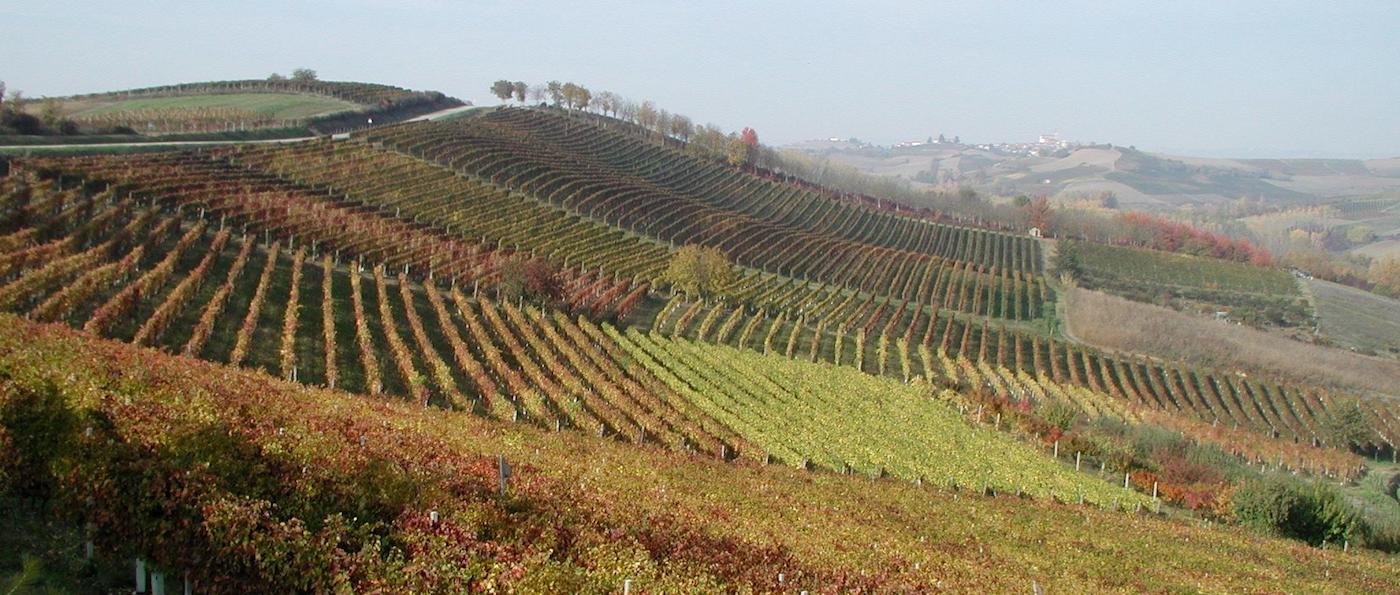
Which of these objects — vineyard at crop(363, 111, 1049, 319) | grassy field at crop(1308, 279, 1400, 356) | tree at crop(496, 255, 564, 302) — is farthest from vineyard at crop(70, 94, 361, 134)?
grassy field at crop(1308, 279, 1400, 356)

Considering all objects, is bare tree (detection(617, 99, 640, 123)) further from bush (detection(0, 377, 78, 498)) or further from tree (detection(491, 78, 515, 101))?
bush (detection(0, 377, 78, 498))

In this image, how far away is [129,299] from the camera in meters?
26.5

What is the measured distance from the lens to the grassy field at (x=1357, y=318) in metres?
79.4

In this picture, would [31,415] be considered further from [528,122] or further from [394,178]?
[528,122]

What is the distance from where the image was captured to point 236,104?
90.4 meters

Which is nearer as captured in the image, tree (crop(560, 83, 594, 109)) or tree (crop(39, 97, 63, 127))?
tree (crop(39, 97, 63, 127))

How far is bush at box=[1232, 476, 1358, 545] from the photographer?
26.0 m

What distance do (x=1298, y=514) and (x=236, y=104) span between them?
94.0 metres

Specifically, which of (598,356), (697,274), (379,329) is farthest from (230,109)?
(598,356)

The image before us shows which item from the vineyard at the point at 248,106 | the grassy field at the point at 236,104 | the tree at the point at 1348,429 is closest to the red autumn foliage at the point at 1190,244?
the tree at the point at 1348,429

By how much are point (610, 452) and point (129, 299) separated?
15.6m

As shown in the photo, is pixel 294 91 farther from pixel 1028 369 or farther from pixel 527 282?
pixel 1028 369

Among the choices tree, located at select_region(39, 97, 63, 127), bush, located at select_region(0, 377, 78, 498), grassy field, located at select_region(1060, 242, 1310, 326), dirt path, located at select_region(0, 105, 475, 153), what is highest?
tree, located at select_region(39, 97, 63, 127)

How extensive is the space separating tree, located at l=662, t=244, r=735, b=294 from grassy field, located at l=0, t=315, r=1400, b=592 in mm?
31827
